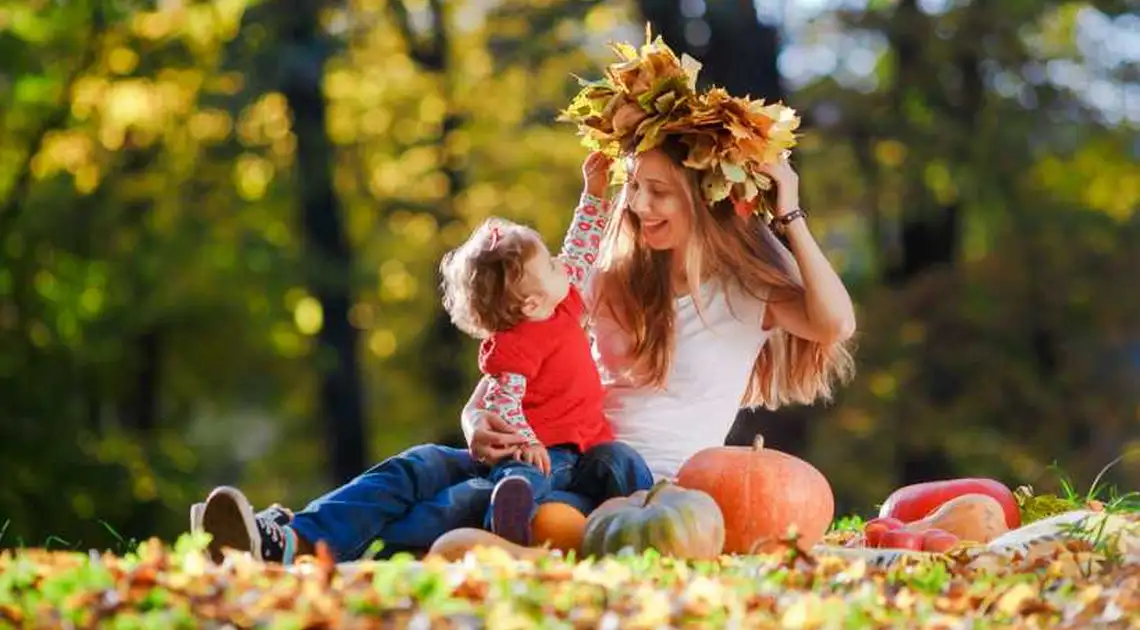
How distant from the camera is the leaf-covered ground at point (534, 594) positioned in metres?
3.83

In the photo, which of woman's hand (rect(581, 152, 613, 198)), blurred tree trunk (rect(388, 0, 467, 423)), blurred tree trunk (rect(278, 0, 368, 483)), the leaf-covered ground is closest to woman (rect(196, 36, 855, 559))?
woman's hand (rect(581, 152, 613, 198))

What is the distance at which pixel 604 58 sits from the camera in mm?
17078

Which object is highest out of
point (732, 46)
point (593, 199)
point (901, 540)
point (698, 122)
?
point (732, 46)

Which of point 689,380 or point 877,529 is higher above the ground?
point 689,380

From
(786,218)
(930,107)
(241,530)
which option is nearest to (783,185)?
(786,218)

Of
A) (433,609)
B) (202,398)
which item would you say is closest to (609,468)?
(433,609)

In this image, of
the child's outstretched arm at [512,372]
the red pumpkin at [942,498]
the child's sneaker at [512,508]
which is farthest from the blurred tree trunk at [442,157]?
the child's sneaker at [512,508]

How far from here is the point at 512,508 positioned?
534cm

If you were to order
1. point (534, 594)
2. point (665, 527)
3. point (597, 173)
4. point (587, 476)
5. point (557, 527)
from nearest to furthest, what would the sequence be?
point (534, 594) < point (665, 527) < point (557, 527) < point (587, 476) < point (597, 173)

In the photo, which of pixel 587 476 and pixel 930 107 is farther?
pixel 930 107

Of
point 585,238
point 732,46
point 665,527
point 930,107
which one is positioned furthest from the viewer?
point 930,107

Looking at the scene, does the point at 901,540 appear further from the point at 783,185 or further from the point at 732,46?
the point at 732,46

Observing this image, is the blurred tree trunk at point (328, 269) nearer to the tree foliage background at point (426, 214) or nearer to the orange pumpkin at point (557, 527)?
the tree foliage background at point (426, 214)

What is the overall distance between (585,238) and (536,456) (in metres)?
0.98
